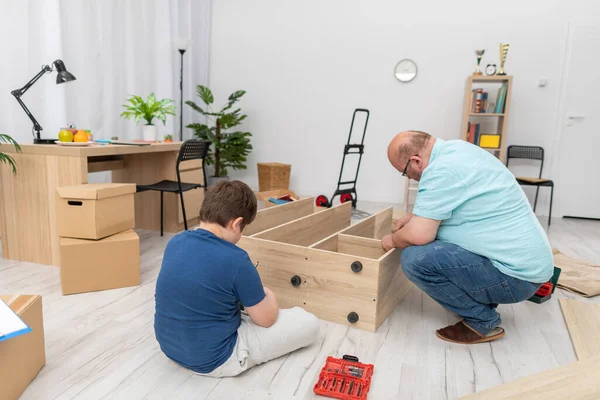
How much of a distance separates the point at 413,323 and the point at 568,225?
3.24 meters

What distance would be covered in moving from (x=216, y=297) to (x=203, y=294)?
0.04 m

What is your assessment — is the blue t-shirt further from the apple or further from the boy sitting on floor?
the apple

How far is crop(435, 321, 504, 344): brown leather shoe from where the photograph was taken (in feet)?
6.04

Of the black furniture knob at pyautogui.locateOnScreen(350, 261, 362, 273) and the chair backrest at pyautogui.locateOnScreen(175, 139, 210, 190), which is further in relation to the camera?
the chair backrest at pyautogui.locateOnScreen(175, 139, 210, 190)

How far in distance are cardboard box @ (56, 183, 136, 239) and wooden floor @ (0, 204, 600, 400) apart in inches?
12.1

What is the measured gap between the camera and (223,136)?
5309 mm

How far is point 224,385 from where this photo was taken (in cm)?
149

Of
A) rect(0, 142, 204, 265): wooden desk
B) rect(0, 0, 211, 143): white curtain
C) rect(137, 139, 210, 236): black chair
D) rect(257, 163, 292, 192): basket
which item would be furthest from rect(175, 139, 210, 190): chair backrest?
rect(257, 163, 292, 192): basket

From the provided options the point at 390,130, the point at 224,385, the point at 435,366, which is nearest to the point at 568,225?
the point at 390,130

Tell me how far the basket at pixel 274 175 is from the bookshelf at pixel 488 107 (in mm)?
1991

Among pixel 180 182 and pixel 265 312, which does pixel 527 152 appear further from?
pixel 265 312

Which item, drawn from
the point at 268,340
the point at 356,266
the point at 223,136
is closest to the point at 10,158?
the point at 268,340

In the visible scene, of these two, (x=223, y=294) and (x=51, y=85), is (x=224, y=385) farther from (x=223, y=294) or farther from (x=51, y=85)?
(x=51, y=85)

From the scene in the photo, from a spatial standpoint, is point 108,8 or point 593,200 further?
point 593,200
